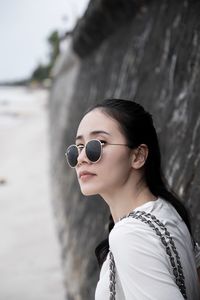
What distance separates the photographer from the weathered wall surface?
2.82 meters

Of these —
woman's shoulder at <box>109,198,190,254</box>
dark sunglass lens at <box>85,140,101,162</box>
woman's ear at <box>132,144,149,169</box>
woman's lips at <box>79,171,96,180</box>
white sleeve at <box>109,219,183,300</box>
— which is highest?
dark sunglass lens at <box>85,140,101,162</box>

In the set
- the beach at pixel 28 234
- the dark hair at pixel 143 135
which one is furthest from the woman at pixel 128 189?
the beach at pixel 28 234

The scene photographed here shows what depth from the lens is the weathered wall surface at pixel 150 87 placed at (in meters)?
2.82

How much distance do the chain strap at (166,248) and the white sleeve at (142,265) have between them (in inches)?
0.9

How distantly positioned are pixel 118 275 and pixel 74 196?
5613mm

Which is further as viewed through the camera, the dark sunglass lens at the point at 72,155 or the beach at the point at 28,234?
the beach at the point at 28,234

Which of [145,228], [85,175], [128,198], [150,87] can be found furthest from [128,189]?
[150,87]

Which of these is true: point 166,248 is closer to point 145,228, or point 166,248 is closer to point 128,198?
point 145,228

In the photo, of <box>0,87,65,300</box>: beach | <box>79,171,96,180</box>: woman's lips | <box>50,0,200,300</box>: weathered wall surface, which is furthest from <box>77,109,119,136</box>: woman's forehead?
<box>0,87,65,300</box>: beach

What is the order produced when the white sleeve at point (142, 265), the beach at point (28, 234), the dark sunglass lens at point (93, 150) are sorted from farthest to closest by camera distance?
the beach at point (28, 234)
the dark sunglass lens at point (93, 150)
the white sleeve at point (142, 265)

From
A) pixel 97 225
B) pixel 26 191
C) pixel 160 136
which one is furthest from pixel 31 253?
pixel 26 191

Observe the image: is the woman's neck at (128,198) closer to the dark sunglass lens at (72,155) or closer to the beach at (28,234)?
the dark sunglass lens at (72,155)

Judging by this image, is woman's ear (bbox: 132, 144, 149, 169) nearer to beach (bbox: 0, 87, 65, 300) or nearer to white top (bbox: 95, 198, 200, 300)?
white top (bbox: 95, 198, 200, 300)

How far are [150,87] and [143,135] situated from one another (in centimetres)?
243
